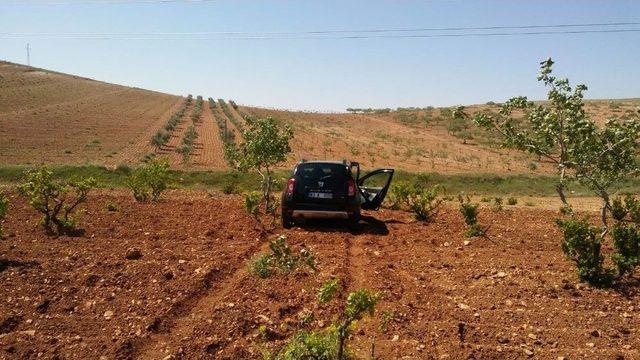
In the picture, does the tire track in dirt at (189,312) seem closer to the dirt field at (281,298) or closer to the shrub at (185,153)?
the dirt field at (281,298)

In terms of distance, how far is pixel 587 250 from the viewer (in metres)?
7.18

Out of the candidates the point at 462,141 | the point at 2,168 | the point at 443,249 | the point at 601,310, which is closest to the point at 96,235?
the point at 443,249

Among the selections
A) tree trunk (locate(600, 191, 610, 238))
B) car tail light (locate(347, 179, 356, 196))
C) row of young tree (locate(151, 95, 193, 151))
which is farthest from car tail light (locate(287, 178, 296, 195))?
row of young tree (locate(151, 95, 193, 151))

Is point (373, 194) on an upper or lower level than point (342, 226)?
upper

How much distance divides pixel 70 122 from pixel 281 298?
49.3 meters

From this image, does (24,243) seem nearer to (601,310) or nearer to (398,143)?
(601,310)

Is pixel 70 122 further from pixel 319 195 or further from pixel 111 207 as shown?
pixel 319 195

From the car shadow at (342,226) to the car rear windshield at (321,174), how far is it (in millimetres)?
855

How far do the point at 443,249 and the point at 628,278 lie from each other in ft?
9.97

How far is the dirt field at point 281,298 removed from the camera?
5289mm

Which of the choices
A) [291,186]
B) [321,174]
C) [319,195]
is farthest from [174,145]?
[319,195]

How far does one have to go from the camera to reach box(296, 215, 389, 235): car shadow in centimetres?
1155

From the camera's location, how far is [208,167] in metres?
28.9

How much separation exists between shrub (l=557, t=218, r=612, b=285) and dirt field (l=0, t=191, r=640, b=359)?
0.67 feet
